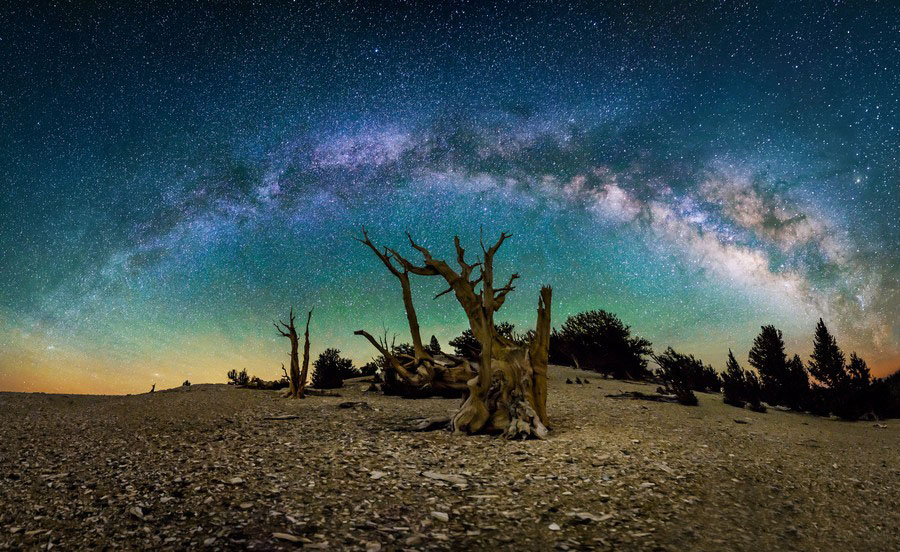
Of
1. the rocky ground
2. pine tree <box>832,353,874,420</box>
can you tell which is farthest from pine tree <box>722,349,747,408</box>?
the rocky ground

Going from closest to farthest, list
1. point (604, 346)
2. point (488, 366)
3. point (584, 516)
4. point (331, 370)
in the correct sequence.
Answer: point (584, 516) < point (488, 366) < point (331, 370) < point (604, 346)

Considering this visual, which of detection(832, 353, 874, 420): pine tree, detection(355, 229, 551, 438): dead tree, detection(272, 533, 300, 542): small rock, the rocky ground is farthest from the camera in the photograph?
detection(832, 353, 874, 420): pine tree

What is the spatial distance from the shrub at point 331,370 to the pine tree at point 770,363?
62.6ft

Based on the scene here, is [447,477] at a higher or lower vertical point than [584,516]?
higher

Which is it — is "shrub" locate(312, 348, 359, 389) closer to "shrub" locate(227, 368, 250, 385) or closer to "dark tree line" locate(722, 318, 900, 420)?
"shrub" locate(227, 368, 250, 385)

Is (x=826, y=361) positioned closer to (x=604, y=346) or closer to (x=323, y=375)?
(x=604, y=346)

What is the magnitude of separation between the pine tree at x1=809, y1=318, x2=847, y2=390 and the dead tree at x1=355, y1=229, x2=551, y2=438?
14.2 metres

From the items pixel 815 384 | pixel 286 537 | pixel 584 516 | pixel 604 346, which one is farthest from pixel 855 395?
pixel 286 537

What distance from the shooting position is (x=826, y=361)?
17344 millimetres

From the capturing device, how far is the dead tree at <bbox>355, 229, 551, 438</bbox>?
9.36 m

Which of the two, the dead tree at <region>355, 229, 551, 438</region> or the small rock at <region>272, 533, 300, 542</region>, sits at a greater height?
the dead tree at <region>355, 229, 551, 438</region>

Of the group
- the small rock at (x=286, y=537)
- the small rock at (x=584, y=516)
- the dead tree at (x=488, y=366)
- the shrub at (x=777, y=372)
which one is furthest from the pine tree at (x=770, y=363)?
the small rock at (x=286, y=537)

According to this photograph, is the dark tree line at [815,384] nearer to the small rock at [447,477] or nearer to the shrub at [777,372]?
the shrub at [777,372]

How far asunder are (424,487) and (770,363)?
20.2 meters
